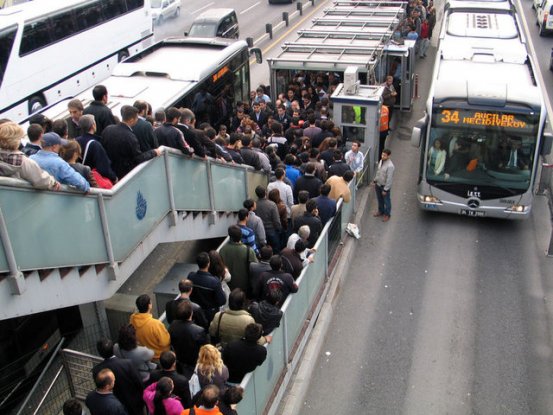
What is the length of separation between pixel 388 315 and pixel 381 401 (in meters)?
2.07

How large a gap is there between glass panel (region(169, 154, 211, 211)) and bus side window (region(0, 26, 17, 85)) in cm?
941

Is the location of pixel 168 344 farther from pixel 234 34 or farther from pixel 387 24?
pixel 234 34

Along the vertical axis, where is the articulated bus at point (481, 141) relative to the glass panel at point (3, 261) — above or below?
below

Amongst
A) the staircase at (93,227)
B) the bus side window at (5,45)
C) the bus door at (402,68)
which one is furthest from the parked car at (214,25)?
the staircase at (93,227)

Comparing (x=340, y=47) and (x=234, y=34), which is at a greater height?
(x=340, y=47)

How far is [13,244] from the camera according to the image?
620 centimetres

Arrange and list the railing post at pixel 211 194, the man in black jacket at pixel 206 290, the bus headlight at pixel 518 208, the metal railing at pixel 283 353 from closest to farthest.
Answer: the metal railing at pixel 283 353 → the man in black jacket at pixel 206 290 → the railing post at pixel 211 194 → the bus headlight at pixel 518 208

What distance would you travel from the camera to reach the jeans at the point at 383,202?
1356 cm

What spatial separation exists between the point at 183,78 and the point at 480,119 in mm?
6357

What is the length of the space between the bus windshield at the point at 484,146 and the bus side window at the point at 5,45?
35.9 ft

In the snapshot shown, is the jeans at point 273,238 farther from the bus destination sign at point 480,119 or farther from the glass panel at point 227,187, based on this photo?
the bus destination sign at point 480,119

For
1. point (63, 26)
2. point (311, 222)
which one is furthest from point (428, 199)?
point (63, 26)

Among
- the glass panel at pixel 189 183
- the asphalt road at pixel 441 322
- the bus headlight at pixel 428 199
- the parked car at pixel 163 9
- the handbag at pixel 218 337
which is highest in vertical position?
the glass panel at pixel 189 183

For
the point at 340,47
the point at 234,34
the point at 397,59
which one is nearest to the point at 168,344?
the point at 340,47
